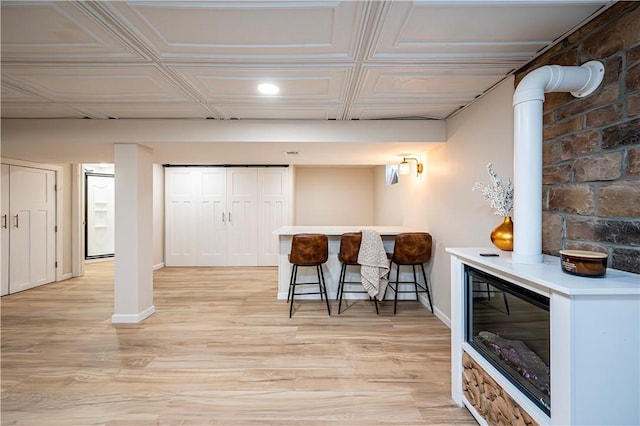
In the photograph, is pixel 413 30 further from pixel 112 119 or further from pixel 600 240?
pixel 112 119

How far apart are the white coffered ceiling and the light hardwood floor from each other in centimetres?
210

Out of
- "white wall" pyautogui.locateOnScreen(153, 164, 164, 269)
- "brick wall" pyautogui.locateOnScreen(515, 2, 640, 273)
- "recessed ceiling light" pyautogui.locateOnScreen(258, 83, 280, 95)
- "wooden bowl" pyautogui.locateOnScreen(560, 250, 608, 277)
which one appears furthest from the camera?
"white wall" pyautogui.locateOnScreen(153, 164, 164, 269)

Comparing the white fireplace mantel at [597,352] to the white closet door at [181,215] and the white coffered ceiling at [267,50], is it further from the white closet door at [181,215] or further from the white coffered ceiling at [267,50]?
the white closet door at [181,215]

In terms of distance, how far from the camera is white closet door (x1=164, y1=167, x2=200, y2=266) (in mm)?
5840

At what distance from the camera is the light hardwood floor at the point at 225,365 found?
177cm

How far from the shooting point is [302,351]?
8.19 ft

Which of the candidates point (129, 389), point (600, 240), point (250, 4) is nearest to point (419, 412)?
point (600, 240)

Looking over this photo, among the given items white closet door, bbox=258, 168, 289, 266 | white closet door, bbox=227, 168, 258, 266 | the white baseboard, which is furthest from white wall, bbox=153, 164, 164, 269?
the white baseboard

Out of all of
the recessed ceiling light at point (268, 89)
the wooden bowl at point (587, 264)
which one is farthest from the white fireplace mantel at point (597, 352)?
the recessed ceiling light at point (268, 89)

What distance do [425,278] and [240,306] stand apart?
2.23m

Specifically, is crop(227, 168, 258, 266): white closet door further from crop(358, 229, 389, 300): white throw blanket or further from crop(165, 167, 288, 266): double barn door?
crop(358, 229, 389, 300): white throw blanket

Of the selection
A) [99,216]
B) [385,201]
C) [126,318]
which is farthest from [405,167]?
[99,216]

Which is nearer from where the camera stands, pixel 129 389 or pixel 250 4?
pixel 250 4

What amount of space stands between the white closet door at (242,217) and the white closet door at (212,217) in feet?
0.38
